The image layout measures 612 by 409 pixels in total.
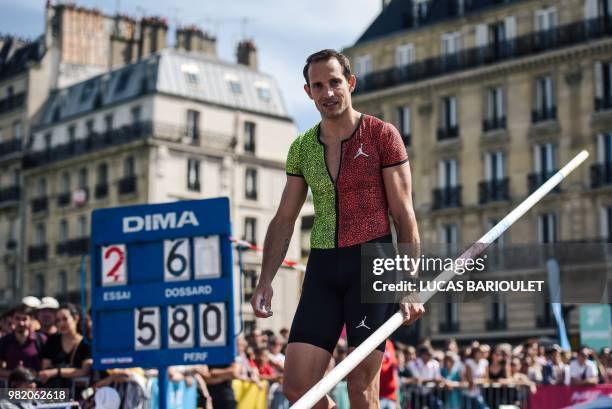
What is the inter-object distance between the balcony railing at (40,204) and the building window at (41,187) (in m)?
0.31

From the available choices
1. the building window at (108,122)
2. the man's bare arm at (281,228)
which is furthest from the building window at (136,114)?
the man's bare arm at (281,228)

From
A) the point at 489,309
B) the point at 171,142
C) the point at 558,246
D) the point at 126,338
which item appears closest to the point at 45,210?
the point at 171,142

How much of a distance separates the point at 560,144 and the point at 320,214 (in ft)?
139

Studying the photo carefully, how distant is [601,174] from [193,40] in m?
30.6

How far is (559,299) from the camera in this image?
7.59 m

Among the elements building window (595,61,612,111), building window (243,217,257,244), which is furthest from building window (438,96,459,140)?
building window (243,217,257,244)

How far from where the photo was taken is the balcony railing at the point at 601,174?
46656 mm

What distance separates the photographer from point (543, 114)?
49.1m

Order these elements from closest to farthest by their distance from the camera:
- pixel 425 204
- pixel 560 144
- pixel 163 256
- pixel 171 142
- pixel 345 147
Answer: pixel 345 147, pixel 163 256, pixel 560 144, pixel 425 204, pixel 171 142

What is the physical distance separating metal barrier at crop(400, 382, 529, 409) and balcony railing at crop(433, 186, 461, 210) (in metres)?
30.9

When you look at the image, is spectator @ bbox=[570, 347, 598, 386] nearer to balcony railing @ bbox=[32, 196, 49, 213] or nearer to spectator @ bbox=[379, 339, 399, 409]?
spectator @ bbox=[379, 339, 399, 409]

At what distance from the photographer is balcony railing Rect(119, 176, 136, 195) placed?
211 feet

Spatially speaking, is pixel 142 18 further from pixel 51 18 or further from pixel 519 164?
pixel 519 164

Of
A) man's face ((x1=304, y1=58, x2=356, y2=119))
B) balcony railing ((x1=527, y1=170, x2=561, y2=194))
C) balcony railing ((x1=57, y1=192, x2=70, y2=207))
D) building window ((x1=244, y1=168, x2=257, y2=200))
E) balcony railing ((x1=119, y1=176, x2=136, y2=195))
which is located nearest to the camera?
man's face ((x1=304, y1=58, x2=356, y2=119))
